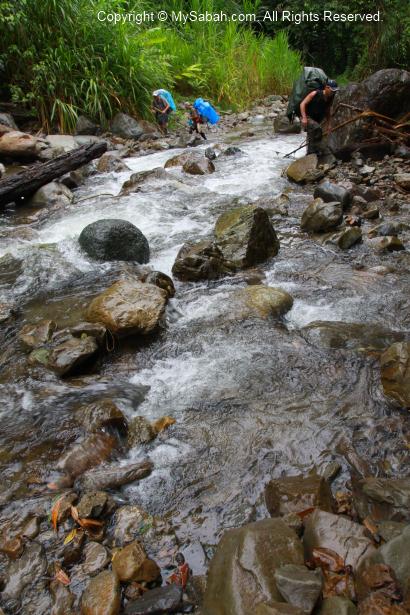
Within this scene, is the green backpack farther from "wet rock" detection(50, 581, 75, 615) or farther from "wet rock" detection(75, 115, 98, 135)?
"wet rock" detection(50, 581, 75, 615)

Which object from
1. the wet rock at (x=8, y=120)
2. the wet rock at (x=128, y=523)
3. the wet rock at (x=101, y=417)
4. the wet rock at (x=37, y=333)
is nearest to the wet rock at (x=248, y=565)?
the wet rock at (x=128, y=523)

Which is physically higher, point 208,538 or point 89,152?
point 89,152

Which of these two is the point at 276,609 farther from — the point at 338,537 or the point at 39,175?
the point at 39,175

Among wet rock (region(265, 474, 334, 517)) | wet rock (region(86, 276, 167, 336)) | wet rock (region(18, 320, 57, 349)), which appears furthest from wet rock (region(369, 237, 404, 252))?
wet rock (region(18, 320, 57, 349))

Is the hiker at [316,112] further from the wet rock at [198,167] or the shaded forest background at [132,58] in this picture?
the shaded forest background at [132,58]

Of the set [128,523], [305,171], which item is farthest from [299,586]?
[305,171]

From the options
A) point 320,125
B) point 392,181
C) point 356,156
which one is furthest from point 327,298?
point 320,125

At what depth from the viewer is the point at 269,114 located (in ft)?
41.8

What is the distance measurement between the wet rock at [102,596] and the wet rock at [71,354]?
1.49 meters

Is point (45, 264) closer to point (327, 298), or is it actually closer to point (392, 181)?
point (327, 298)

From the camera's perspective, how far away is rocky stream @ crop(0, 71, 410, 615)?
1.62 meters

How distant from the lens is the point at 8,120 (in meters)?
8.52

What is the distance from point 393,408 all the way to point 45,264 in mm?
3584

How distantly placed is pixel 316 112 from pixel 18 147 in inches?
204
